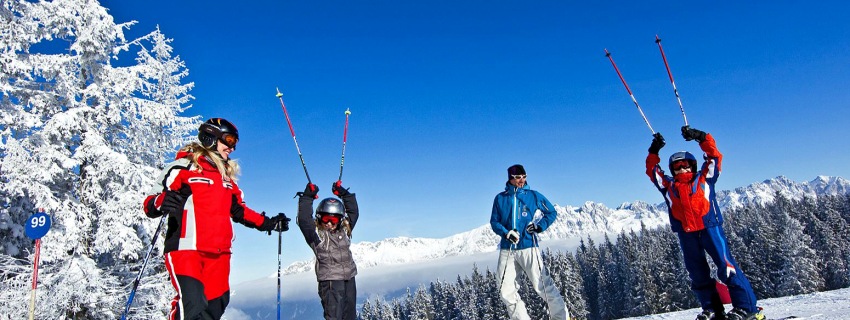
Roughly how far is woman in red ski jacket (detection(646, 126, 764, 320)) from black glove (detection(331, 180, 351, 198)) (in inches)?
177

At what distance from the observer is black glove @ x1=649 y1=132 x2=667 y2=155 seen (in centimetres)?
636

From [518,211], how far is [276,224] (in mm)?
3806

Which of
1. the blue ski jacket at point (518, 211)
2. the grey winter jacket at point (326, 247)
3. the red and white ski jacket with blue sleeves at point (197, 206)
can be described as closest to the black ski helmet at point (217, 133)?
the red and white ski jacket with blue sleeves at point (197, 206)

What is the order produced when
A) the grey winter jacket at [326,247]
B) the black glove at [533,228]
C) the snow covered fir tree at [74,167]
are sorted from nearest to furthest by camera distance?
the grey winter jacket at [326,247] → the black glove at [533,228] → the snow covered fir tree at [74,167]

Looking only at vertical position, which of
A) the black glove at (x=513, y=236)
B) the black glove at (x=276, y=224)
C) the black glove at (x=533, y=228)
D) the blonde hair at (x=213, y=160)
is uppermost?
the blonde hair at (x=213, y=160)

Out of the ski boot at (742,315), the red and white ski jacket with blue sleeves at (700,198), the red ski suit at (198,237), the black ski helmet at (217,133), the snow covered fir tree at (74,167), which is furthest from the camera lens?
the snow covered fir tree at (74,167)

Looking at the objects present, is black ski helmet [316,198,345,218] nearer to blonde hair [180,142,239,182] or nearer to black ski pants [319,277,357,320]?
black ski pants [319,277,357,320]

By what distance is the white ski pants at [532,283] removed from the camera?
6.85m

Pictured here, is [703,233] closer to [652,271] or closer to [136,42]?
[136,42]

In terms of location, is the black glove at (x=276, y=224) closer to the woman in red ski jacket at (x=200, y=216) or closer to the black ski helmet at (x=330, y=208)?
the woman in red ski jacket at (x=200, y=216)

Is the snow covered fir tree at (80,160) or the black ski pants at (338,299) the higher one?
the snow covered fir tree at (80,160)

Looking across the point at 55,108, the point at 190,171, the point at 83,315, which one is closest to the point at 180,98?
the point at 55,108

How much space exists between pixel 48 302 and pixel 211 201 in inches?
352

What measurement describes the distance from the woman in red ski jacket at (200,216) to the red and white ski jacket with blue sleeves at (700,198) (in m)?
5.27
